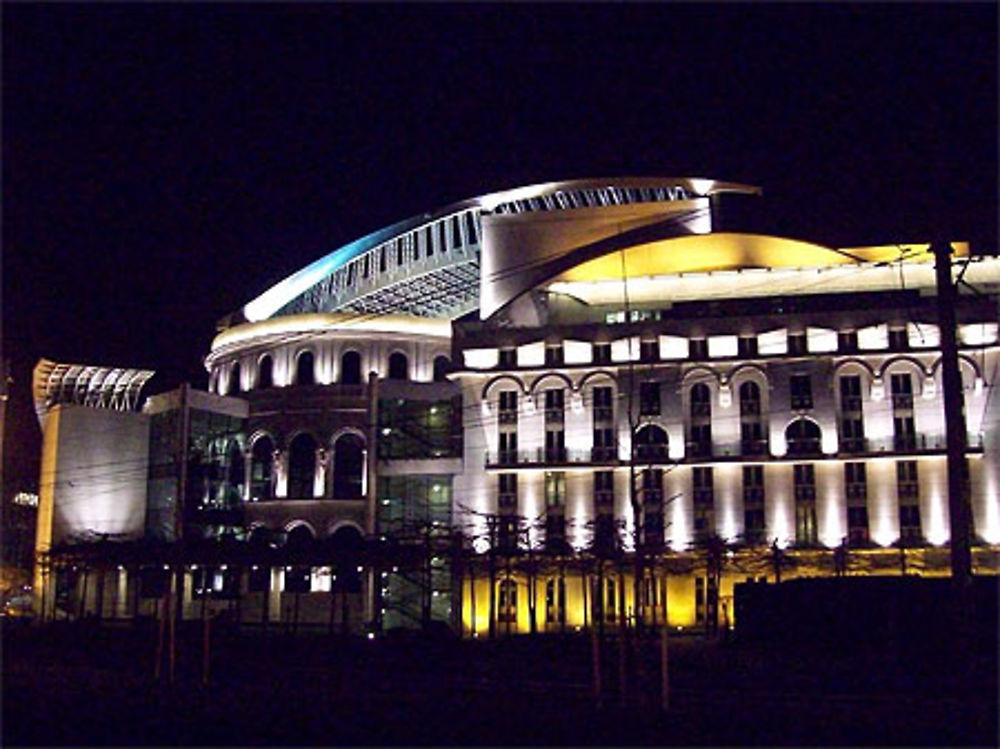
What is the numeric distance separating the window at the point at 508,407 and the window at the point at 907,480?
23.6 meters

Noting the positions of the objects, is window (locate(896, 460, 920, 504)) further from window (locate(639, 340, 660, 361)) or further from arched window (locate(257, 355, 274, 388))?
arched window (locate(257, 355, 274, 388))

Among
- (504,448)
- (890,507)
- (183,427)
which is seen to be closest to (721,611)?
(890,507)

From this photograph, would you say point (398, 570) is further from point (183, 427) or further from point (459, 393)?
point (183, 427)

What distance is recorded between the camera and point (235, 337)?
83938 mm

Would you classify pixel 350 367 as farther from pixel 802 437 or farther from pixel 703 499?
pixel 802 437

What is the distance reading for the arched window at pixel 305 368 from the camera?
8106cm

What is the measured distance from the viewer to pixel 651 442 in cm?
6988

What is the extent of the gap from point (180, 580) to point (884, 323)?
44.8 metres

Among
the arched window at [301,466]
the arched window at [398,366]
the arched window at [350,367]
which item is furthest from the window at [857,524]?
the arched window at [301,466]

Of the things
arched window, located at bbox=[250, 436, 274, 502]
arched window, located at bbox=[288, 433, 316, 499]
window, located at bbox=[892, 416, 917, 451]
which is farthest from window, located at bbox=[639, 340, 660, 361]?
arched window, located at bbox=[250, 436, 274, 502]

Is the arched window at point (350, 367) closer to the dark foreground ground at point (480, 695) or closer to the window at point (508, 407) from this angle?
the window at point (508, 407)

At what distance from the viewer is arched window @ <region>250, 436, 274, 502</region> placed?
79.3 m

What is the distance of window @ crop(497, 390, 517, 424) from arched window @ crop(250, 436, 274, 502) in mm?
17779

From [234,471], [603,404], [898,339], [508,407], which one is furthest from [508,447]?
[898,339]
